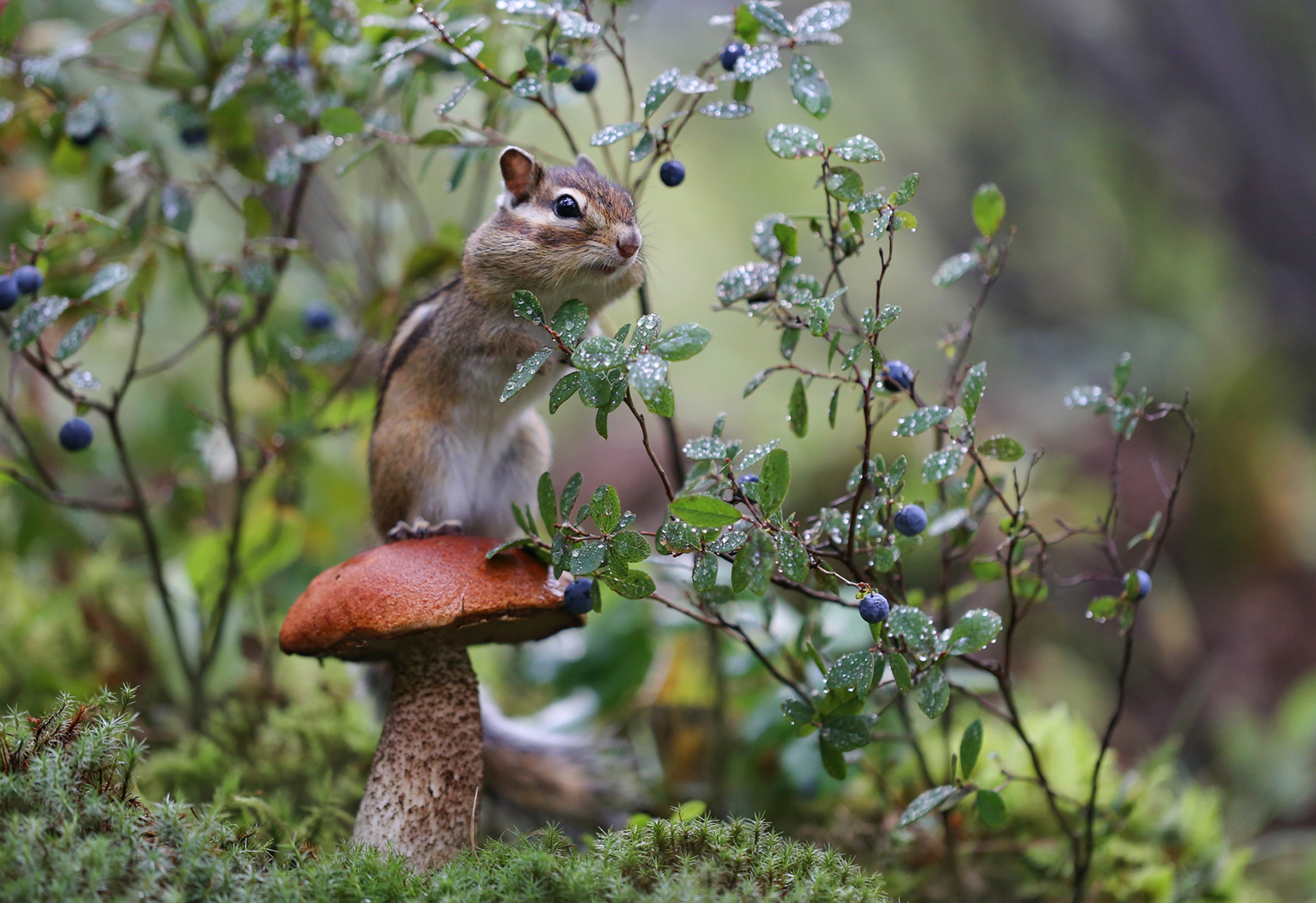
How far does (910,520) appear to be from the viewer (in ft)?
5.30

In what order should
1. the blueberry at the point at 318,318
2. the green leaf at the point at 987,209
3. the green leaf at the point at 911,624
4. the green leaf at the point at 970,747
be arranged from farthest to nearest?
the blueberry at the point at 318,318, the green leaf at the point at 987,209, the green leaf at the point at 970,747, the green leaf at the point at 911,624

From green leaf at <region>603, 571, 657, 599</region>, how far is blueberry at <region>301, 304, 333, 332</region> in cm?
156

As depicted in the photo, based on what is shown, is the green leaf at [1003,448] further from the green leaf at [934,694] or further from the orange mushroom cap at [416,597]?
the orange mushroom cap at [416,597]

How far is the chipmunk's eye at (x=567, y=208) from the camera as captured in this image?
6.41 feet

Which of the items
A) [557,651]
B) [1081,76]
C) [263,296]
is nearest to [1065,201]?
A: [1081,76]

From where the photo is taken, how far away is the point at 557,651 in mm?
3217

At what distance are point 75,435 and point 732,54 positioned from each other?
1662mm

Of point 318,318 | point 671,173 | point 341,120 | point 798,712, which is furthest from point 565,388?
point 318,318

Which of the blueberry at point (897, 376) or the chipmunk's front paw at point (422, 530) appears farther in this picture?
the chipmunk's front paw at point (422, 530)

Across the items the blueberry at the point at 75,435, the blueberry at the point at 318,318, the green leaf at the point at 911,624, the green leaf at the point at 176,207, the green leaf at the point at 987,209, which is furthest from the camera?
the blueberry at the point at 318,318

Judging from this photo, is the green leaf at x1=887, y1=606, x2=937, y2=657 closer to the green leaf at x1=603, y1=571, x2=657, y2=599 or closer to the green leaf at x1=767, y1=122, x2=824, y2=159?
the green leaf at x1=603, y1=571, x2=657, y2=599

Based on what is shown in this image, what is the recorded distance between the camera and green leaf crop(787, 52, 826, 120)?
1647 millimetres

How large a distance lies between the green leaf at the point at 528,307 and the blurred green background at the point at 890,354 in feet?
2.33

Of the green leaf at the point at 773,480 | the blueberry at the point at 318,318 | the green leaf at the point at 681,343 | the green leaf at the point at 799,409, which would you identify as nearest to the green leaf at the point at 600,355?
the green leaf at the point at 681,343
